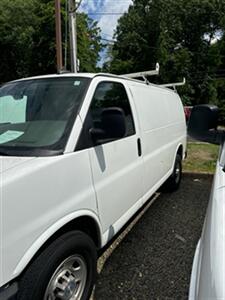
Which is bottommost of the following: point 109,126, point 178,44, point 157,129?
point 157,129

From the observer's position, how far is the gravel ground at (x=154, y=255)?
9.91 feet

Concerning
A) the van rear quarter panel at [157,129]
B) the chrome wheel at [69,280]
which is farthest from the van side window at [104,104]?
the chrome wheel at [69,280]

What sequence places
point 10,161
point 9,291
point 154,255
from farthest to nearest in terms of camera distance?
point 154,255
point 10,161
point 9,291

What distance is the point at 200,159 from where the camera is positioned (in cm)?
945

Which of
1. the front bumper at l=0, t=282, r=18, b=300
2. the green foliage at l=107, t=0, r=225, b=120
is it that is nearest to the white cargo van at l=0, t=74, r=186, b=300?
the front bumper at l=0, t=282, r=18, b=300

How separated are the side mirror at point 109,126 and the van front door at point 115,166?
0.17 ft

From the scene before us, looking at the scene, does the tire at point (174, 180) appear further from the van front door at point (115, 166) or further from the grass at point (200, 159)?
the van front door at point (115, 166)

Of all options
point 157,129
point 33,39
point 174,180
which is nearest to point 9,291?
point 157,129

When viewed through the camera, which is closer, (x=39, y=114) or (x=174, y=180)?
(x=39, y=114)

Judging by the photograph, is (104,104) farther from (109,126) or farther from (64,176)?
(64,176)

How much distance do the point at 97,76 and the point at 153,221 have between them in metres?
2.50

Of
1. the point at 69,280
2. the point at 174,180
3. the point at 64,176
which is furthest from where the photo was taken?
the point at 174,180

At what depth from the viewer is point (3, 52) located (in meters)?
30.6

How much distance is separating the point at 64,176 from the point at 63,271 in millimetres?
710
